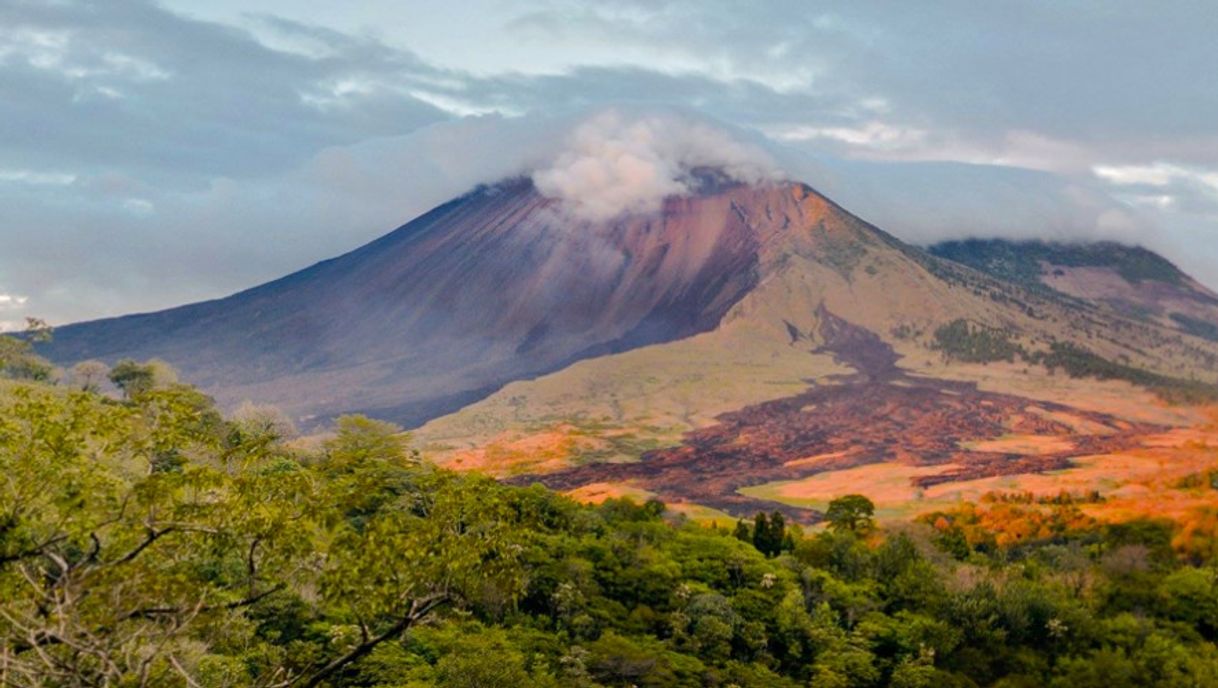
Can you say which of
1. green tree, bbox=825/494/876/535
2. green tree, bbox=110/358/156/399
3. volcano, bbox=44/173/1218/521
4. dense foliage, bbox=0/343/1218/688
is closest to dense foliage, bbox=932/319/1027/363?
volcano, bbox=44/173/1218/521

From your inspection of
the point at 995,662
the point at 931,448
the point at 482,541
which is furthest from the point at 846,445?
the point at 482,541

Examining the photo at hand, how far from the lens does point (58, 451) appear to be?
10773 mm

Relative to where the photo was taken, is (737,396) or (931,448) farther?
(737,396)

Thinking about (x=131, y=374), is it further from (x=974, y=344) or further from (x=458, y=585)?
(x=974, y=344)

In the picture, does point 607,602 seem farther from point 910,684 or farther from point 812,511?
point 812,511

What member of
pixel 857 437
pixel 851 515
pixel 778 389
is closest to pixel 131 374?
pixel 851 515

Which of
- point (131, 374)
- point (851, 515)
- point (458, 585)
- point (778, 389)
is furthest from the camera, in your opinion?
point (778, 389)

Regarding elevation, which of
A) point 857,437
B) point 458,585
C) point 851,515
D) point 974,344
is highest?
point 458,585

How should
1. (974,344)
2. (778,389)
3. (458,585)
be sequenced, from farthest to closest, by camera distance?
(974,344)
(778,389)
(458,585)

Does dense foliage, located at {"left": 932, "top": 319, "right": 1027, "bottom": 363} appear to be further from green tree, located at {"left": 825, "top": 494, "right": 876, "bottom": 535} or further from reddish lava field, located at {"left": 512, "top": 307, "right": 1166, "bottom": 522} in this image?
green tree, located at {"left": 825, "top": 494, "right": 876, "bottom": 535}

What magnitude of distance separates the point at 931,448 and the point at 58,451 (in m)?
144

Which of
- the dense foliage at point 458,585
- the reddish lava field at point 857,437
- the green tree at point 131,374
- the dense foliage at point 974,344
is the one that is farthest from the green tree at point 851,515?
the dense foliage at point 974,344

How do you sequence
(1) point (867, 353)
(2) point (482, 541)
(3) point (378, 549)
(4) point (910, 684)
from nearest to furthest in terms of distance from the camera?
(3) point (378, 549) < (2) point (482, 541) < (4) point (910, 684) < (1) point (867, 353)

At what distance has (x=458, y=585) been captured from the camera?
11.5 m
